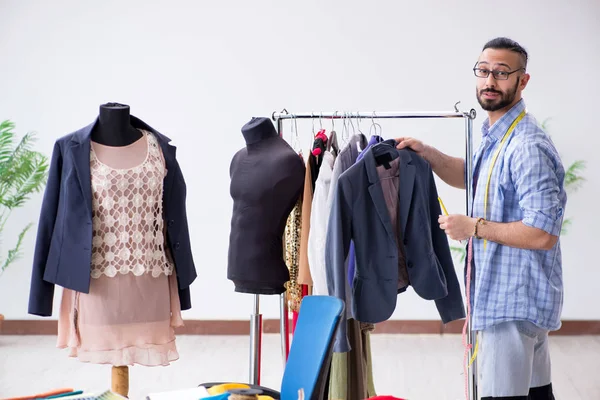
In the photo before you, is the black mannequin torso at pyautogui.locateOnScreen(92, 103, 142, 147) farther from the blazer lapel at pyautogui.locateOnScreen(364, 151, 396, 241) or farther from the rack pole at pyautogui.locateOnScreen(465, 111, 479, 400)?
the rack pole at pyautogui.locateOnScreen(465, 111, 479, 400)

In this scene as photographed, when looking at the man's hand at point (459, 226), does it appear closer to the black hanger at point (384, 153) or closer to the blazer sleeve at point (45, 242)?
the black hanger at point (384, 153)

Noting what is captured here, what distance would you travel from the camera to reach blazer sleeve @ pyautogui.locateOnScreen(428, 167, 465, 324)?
11.8 ft

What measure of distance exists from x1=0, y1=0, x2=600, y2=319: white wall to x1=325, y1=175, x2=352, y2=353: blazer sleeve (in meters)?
3.20

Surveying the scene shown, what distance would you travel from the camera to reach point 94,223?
3307mm

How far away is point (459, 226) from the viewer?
3.17m

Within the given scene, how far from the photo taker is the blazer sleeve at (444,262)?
11.8 ft

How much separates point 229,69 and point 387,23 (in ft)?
4.52

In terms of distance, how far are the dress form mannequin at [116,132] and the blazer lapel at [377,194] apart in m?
1.03

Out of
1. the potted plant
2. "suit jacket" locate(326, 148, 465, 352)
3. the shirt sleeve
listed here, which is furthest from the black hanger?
the potted plant

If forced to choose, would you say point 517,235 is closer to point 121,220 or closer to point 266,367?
point 121,220

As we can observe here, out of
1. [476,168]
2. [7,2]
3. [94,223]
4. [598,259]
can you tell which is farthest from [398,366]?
[7,2]

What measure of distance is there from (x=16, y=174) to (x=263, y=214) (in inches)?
142

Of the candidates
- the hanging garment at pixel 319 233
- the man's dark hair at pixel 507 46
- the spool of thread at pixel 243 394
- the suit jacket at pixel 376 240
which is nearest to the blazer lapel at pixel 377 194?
the suit jacket at pixel 376 240

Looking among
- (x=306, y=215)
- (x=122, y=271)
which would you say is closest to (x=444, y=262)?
(x=306, y=215)
